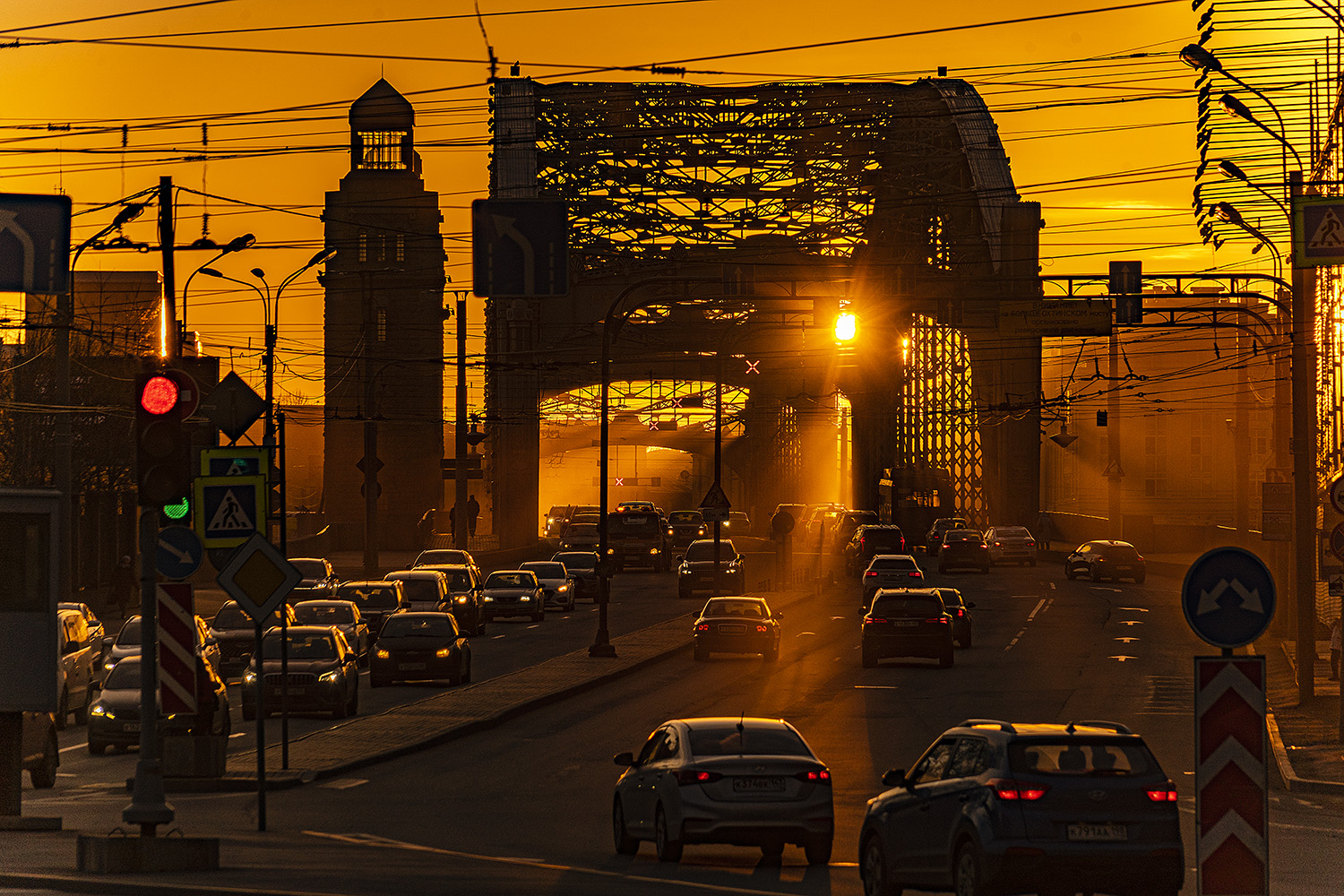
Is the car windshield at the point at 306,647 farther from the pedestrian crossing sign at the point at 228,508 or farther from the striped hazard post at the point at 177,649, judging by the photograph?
the striped hazard post at the point at 177,649

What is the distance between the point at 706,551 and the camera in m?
67.2

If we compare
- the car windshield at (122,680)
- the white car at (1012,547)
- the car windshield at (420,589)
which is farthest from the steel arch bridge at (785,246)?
the car windshield at (122,680)

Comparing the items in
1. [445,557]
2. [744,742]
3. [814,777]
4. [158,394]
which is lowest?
[445,557]

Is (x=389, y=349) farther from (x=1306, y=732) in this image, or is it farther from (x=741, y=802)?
(x=741, y=802)

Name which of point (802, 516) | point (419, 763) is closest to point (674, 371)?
point (802, 516)

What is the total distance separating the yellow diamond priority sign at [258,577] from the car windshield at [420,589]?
29.1 m

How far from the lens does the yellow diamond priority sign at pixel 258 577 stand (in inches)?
782

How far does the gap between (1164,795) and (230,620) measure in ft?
101

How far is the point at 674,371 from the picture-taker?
467ft

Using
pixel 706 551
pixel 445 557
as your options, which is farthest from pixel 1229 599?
pixel 445 557

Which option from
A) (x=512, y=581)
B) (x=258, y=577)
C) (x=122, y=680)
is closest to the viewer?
(x=258, y=577)

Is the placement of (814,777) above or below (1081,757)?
below

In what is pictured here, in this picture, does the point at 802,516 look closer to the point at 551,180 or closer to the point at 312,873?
the point at 551,180

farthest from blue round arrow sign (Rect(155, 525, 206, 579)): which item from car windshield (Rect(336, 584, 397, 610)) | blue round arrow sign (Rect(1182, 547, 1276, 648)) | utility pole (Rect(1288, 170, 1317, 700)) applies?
car windshield (Rect(336, 584, 397, 610))
